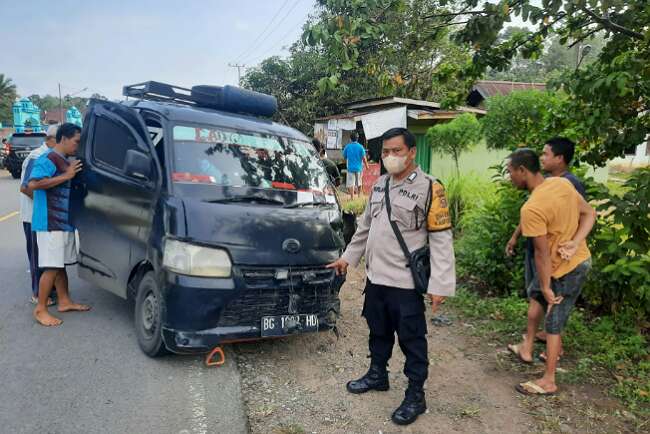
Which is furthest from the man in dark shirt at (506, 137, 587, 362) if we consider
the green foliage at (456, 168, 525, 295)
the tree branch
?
the green foliage at (456, 168, 525, 295)

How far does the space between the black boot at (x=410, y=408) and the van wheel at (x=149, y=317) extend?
5.87 ft

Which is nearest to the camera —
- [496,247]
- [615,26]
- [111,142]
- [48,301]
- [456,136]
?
[615,26]

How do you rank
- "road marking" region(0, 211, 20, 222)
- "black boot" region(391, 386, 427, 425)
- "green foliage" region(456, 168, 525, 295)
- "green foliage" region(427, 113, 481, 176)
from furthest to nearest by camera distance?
"green foliage" region(427, 113, 481, 176), "road marking" region(0, 211, 20, 222), "green foliage" region(456, 168, 525, 295), "black boot" region(391, 386, 427, 425)

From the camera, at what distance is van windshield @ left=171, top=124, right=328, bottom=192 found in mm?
3971

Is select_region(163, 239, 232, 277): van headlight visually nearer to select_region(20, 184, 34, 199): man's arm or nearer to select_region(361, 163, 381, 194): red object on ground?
select_region(20, 184, 34, 199): man's arm

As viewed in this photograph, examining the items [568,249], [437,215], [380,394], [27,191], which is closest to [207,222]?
[437,215]

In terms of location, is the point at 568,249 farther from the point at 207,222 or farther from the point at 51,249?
the point at 51,249

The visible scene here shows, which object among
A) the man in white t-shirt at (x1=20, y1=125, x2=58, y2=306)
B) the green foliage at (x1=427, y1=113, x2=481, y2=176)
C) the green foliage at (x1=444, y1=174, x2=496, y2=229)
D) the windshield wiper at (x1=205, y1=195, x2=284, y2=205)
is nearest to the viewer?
the windshield wiper at (x1=205, y1=195, x2=284, y2=205)

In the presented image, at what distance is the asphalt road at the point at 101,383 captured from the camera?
9.91ft

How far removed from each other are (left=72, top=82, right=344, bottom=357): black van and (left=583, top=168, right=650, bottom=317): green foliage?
227 cm

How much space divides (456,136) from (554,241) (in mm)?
8833

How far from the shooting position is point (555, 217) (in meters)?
3.39

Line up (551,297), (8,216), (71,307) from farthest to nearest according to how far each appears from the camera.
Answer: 1. (8,216)
2. (71,307)
3. (551,297)

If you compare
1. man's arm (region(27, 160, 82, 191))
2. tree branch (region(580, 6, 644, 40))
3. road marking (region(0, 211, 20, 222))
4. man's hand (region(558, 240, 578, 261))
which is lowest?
road marking (region(0, 211, 20, 222))
